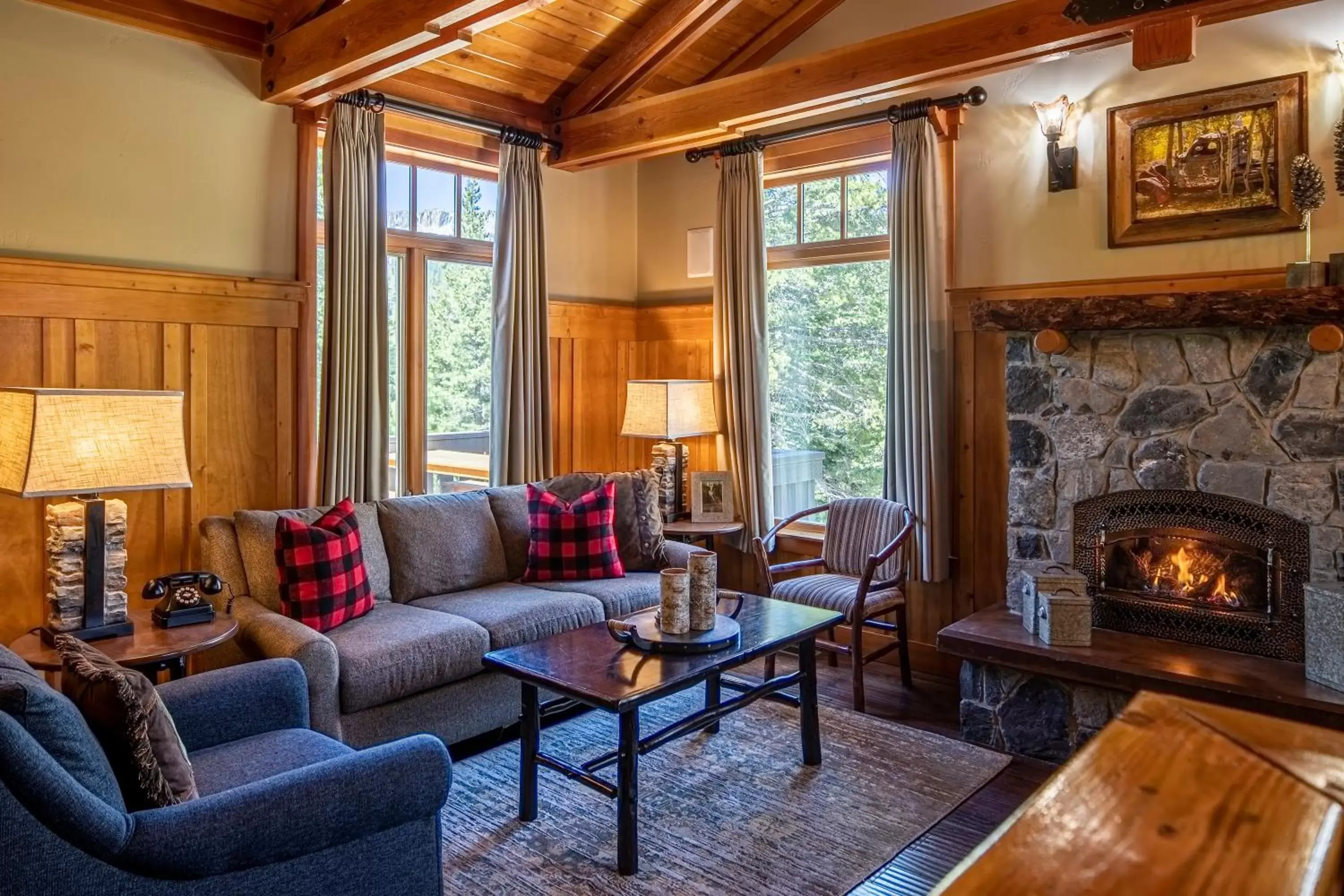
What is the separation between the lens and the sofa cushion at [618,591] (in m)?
4.06

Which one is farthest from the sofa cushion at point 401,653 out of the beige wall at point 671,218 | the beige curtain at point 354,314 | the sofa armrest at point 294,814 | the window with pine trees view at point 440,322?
the beige wall at point 671,218

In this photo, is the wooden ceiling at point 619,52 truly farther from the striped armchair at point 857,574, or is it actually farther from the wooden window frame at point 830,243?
the striped armchair at point 857,574

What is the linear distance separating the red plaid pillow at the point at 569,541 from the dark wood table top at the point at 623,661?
3.03 feet

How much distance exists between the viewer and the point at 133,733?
1898 mm

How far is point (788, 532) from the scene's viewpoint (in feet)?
16.9

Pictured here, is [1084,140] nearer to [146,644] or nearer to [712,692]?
[712,692]

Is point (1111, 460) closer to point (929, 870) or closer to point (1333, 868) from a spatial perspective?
point (929, 870)

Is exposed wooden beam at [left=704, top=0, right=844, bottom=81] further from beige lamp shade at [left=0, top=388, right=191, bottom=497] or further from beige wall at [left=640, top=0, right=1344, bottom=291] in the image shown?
beige lamp shade at [left=0, top=388, right=191, bottom=497]

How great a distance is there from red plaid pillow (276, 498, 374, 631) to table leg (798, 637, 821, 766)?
1679mm

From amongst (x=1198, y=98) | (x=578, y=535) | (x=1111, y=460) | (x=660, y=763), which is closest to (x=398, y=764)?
(x=660, y=763)

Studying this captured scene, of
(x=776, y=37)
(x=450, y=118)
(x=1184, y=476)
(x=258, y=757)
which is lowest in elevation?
(x=258, y=757)

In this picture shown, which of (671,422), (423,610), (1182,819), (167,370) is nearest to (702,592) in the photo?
(423,610)

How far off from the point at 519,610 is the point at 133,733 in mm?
1934

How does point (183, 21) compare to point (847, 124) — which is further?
point (847, 124)
